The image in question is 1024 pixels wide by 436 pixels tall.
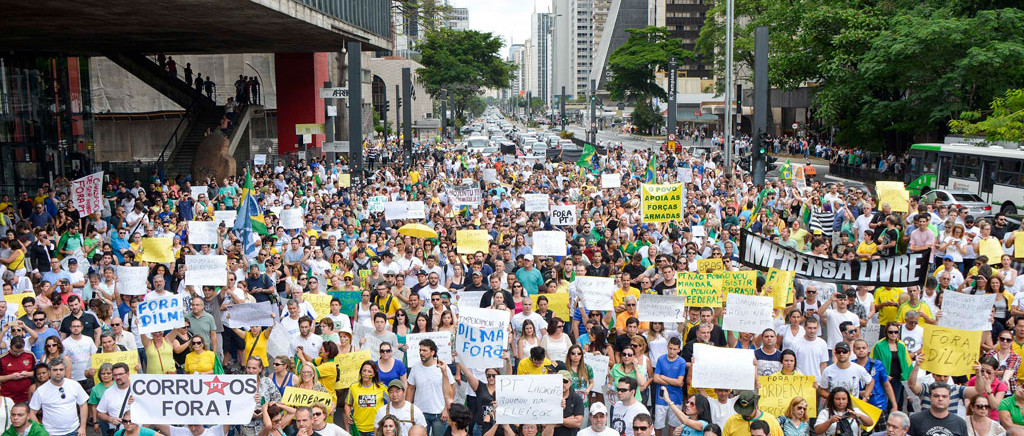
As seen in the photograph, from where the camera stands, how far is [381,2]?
37.2 metres

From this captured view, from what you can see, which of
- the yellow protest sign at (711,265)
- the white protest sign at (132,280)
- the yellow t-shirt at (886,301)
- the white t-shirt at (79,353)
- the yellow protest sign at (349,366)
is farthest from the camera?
the yellow protest sign at (711,265)

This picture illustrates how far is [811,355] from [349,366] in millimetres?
4556

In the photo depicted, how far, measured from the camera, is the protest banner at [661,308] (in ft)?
32.3

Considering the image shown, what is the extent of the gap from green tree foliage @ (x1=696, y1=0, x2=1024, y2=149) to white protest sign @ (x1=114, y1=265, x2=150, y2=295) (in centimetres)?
3211

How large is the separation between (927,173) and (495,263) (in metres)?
24.6

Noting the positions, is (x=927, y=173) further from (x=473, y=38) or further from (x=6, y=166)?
(x=473, y=38)

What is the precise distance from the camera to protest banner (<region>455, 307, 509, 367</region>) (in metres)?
8.87

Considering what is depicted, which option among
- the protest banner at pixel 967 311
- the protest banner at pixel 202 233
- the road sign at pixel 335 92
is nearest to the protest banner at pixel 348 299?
the protest banner at pixel 202 233

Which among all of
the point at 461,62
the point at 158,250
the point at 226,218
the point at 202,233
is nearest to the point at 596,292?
the point at 158,250

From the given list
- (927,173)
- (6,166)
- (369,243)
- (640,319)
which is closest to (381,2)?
(6,166)

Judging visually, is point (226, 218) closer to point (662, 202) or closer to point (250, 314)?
point (250, 314)

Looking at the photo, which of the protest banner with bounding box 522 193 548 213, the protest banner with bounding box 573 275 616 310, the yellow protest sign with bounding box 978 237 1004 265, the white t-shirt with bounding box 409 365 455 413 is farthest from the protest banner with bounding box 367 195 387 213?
the yellow protest sign with bounding box 978 237 1004 265

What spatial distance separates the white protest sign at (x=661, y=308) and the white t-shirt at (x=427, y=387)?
2.42 metres

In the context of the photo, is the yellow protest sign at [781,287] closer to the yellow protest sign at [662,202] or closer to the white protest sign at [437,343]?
the white protest sign at [437,343]
